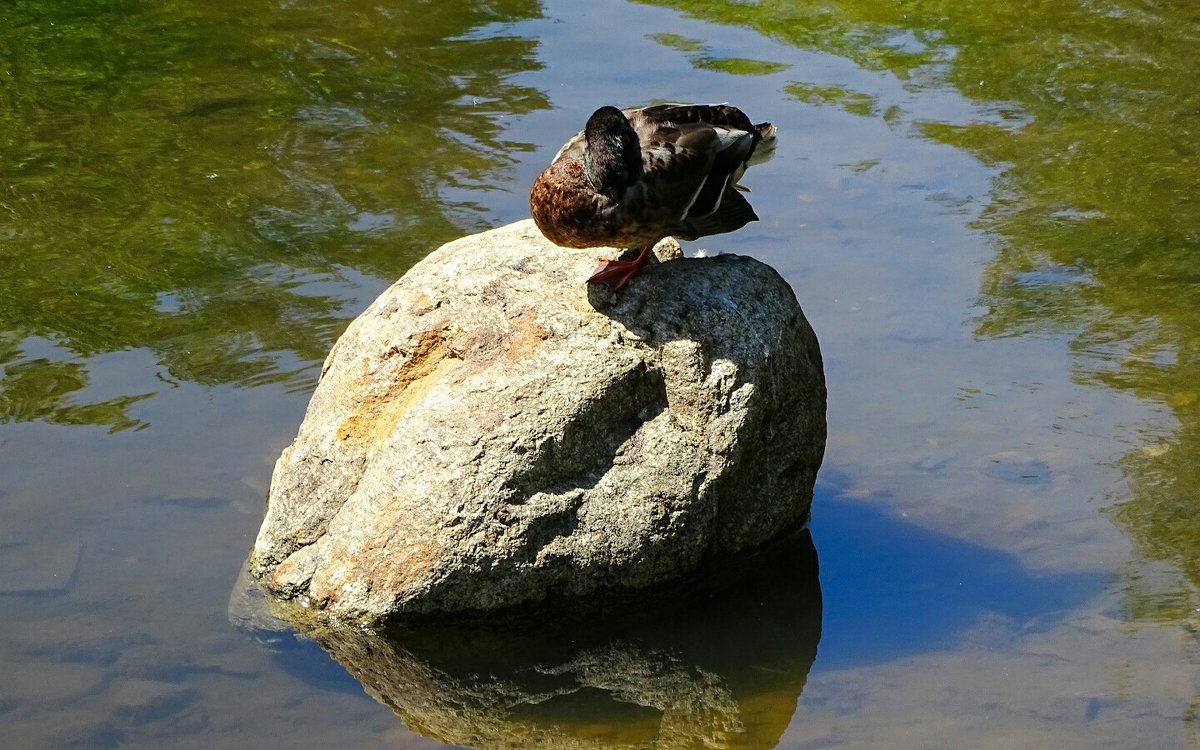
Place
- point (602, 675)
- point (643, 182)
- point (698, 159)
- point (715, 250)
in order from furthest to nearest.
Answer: point (715, 250) → point (698, 159) → point (643, 182) → point (602, 675)

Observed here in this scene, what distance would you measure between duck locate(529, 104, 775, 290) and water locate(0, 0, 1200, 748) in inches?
56.7

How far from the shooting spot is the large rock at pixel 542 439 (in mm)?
4555

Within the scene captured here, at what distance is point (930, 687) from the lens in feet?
15.1

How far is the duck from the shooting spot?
184 inches

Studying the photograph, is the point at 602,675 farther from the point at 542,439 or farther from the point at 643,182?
the point at 643,182

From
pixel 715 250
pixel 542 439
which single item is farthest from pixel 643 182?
pixel 715 250

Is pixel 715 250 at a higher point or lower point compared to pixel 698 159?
lower

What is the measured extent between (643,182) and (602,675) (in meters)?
1.72

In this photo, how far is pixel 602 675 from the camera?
4566mm

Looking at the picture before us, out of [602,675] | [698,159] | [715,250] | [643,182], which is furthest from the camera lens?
[715,250]

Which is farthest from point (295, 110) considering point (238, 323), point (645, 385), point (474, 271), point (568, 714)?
point (568, 714)

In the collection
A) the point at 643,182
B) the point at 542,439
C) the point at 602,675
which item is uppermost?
the point at 643,182

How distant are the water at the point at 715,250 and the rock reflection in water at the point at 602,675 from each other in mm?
34

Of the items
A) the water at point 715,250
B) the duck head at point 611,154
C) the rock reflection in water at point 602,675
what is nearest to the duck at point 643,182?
the duck head at point 611,154
